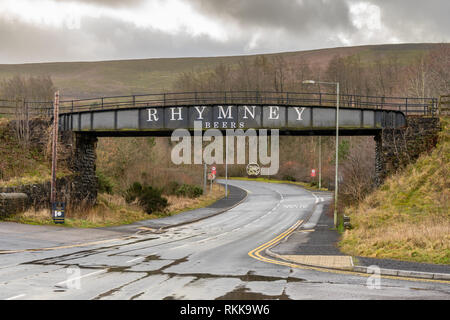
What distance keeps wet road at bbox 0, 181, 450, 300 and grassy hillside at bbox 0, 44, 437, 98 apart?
124 m

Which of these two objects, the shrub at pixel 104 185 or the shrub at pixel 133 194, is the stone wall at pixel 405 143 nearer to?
the shrub at pixel 133 194

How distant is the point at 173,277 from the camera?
47.6ft

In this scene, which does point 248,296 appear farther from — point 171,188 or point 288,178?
point 288,178

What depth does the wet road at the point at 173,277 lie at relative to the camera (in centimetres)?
Result: 1191

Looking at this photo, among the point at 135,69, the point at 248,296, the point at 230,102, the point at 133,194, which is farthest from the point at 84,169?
the point at 135,69

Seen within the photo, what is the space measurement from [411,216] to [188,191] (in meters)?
35.3

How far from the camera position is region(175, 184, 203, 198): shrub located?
192 ft

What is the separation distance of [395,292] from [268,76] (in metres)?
104

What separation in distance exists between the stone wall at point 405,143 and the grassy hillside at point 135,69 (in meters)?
112

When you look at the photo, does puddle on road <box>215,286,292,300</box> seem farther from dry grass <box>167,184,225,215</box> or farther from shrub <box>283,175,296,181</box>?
shrub <box>283,175,296,181</box>

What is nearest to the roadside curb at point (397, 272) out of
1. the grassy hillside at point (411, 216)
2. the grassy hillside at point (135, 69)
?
the grassy hillside at point (411, 216)

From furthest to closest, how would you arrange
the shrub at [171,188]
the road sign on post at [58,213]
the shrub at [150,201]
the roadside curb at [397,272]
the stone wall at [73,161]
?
1. the shrub at [171,188]
2. the shrub at [150,201]
3. the stone wall at [73,161]
4. the road sign on post at [58,213]
5. the roadside curb at [397,272]

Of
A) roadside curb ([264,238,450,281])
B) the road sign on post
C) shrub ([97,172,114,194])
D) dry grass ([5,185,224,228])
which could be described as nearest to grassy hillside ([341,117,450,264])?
roadside curb ([264,238,450,281])
